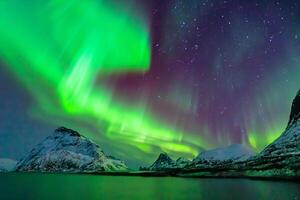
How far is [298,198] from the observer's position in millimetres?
67250

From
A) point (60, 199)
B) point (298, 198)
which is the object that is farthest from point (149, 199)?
point (298, 198)

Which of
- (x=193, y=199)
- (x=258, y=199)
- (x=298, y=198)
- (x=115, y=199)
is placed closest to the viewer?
(x=298, y=198)

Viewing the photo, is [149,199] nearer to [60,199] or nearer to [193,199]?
[193,199]

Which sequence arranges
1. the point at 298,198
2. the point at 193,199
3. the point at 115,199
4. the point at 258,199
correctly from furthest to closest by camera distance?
the point at 115,199 < the point at 193,199 < the point at 258,199 < the point at 298,198

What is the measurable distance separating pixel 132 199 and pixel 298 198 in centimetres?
3704

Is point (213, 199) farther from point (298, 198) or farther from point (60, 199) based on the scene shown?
point (60, 199)

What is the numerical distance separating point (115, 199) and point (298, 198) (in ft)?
135

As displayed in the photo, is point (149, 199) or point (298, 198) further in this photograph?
point (149, 199)

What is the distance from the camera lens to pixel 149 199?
80.8 m

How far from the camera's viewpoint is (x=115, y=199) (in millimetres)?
81812

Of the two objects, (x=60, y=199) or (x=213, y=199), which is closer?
(x=213, y=199)

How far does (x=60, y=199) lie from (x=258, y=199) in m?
45.7

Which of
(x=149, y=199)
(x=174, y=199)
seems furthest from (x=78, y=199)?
(x=174, y=199)

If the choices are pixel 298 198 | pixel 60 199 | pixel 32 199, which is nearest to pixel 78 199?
pixel 60 199
